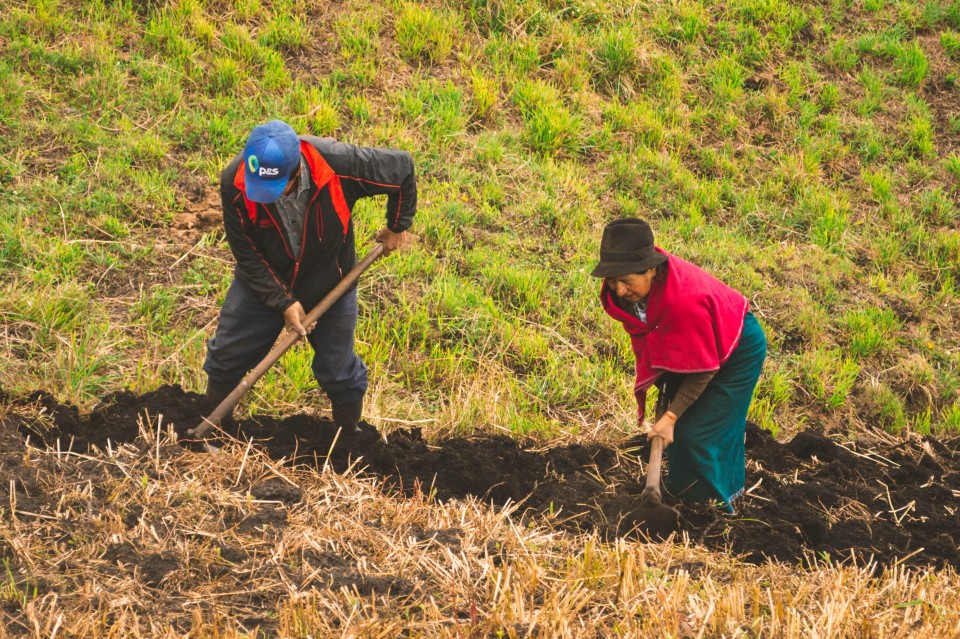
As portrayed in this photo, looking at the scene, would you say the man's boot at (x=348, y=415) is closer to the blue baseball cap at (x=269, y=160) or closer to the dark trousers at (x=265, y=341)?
the dark trousers at (x=265, y=341)

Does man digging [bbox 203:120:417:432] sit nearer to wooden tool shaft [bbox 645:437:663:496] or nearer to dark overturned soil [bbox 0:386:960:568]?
dark overturned soil [bbox 0:386:960:568]

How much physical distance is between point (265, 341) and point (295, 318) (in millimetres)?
408

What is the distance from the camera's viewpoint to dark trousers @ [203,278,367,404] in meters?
4.57

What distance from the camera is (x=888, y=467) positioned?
18.9 feet

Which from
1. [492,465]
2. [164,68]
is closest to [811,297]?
[492,465]

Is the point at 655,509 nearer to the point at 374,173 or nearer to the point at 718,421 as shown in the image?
the point at 718,421

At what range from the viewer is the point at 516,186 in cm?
760

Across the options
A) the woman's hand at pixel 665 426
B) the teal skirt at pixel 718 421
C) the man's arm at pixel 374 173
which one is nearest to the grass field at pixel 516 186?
the woman's hand at pixel 665 426

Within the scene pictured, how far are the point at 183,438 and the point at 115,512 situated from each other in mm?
882

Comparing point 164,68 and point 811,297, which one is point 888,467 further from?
point 164,68

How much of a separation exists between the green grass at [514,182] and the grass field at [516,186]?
2 centimetres

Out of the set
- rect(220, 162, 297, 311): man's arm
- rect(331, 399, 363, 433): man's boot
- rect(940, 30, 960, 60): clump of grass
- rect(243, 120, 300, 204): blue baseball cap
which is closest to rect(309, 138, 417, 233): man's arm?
rect(243, 120, 300, 204): blue baseball cap

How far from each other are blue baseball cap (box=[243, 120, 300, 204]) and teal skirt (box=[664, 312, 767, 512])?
2171 millimetres

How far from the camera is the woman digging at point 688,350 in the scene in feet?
13.0
